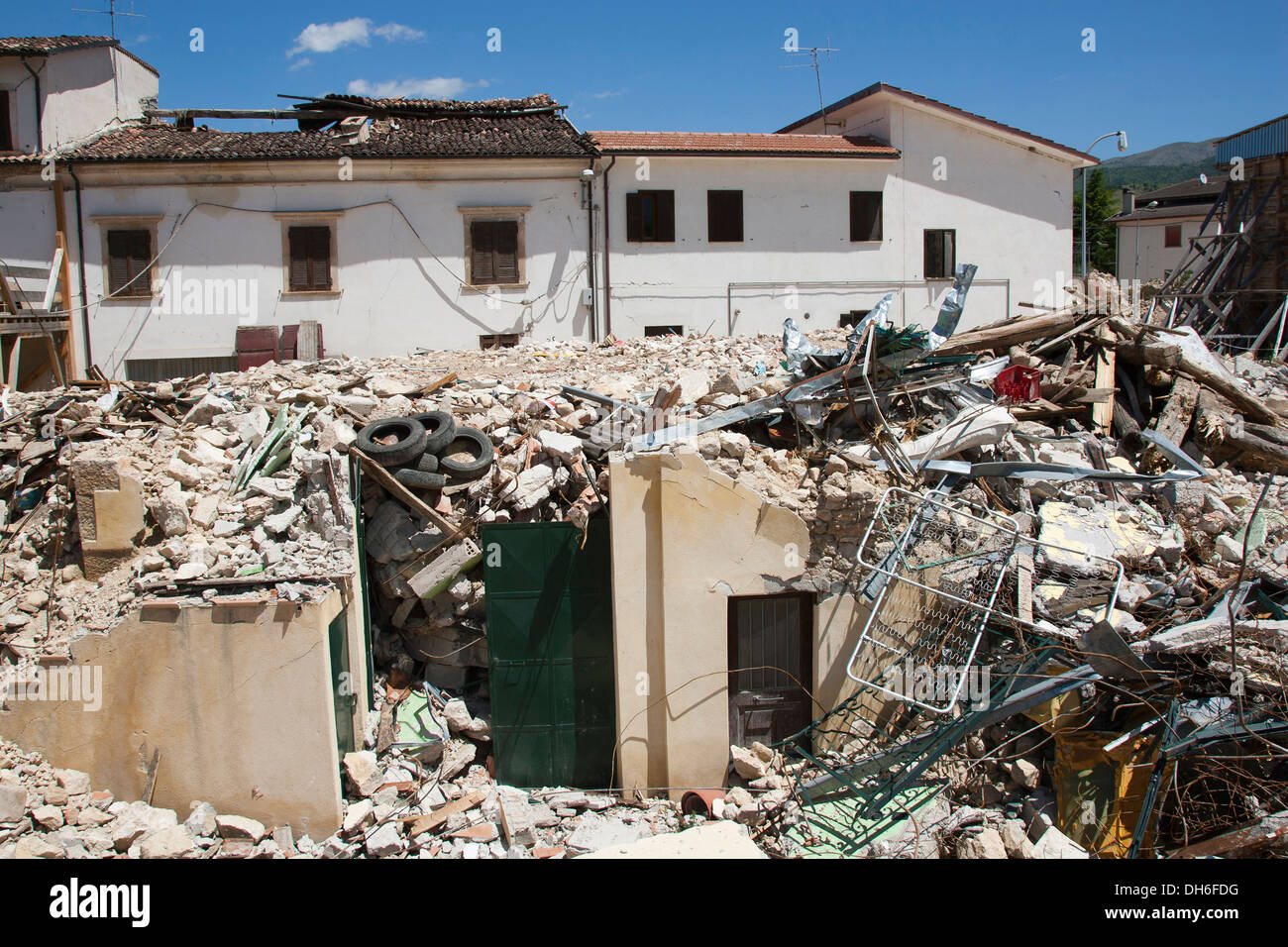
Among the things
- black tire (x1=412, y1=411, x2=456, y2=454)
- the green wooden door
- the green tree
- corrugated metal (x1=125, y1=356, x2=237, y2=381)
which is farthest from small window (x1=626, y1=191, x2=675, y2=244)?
the green tree

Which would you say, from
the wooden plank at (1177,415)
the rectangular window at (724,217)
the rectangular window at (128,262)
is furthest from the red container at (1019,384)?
the rectangular window at (128,262)

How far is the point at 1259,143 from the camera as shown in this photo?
2031 cm

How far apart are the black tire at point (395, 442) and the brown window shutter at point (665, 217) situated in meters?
11.6

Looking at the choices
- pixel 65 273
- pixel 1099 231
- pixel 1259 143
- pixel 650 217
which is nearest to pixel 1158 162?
pixel 1099 231

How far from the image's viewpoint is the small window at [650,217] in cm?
1944

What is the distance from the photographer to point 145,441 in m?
9.48

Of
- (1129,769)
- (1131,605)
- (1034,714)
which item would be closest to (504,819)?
(1034,714)

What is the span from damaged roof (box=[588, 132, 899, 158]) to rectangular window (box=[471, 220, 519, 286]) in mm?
2794

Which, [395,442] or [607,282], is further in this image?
[607,282]

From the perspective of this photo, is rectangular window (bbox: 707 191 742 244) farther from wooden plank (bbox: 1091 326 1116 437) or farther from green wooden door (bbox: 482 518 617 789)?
green wooden door (bbox: 482 518 617 789)

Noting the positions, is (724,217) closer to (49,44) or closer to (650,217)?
(650,217)

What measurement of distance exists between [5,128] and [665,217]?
14.2 metres
